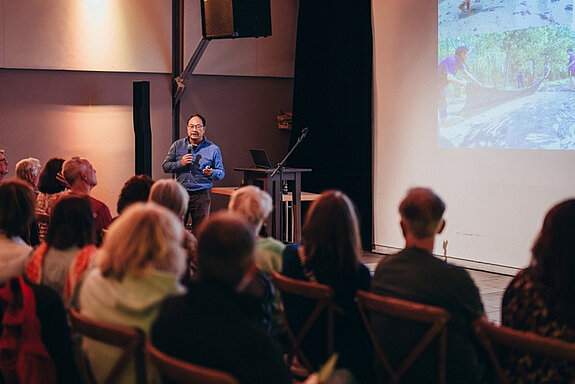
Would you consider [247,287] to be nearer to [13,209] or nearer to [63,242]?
[63,242]

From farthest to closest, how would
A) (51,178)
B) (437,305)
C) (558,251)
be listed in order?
1. (51,178)
2. (437,305)
3. (558,251)

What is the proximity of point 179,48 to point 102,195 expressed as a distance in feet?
6.47

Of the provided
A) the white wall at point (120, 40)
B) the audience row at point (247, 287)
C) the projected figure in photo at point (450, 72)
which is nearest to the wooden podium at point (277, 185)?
the projected figure in photo at point (450, 72)

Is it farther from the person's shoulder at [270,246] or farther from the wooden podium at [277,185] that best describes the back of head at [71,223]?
the wooden podium at [277,185]

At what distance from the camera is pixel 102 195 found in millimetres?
9445

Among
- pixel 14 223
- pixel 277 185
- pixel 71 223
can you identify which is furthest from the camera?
pixel 277 185

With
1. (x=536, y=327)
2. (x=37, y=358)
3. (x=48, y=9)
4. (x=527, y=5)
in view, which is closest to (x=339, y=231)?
(x=536, y=327)

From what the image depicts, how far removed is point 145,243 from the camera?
2463mm

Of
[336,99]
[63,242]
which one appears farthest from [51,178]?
[336,99]

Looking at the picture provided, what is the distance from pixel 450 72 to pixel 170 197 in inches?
198

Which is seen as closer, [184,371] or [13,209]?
[184,371]

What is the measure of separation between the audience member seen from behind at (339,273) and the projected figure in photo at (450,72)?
16.9 feet

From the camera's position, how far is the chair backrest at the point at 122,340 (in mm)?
2381

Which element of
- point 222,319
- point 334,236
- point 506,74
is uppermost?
point 506,74
